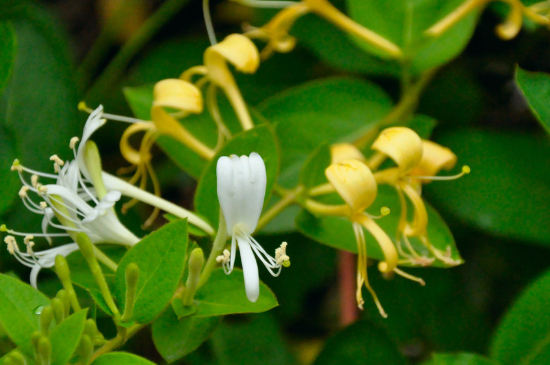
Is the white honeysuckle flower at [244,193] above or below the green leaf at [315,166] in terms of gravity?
above

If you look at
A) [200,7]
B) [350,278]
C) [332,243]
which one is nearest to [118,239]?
[332,243]

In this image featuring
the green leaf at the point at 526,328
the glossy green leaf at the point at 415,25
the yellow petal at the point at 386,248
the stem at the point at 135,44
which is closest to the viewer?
the yellow petal at the point at 386,248

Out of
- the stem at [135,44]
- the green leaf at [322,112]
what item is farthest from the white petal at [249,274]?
the stem at [135,44]

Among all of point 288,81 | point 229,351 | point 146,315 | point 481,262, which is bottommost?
point 481,262

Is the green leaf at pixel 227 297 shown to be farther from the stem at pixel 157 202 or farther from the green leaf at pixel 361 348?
the green leaf at pixel 361 348

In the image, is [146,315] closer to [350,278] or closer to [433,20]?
[350,278]

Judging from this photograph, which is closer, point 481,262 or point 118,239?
point 118,239
